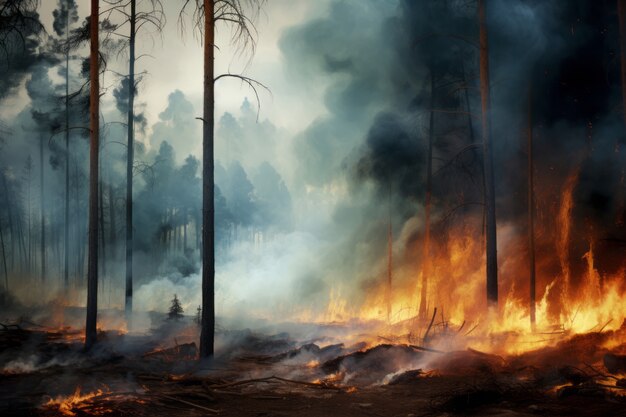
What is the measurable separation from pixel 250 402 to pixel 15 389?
15.2ft

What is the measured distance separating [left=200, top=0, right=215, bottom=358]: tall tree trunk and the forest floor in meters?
0.85

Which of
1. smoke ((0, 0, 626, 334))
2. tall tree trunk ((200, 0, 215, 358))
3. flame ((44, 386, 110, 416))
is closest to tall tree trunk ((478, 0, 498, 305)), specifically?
smoke ((0, 0, 626, 334))

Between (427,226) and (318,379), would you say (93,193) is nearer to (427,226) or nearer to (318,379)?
(318,379)

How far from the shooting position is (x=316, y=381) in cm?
983

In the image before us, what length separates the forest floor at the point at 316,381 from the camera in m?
7.36

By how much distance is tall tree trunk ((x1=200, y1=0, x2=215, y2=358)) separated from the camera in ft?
34.1

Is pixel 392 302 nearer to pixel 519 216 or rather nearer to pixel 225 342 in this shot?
pixel 519 216

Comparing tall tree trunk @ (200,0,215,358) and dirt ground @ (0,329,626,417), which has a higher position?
tall tree trunk @ (200,0,215,358)

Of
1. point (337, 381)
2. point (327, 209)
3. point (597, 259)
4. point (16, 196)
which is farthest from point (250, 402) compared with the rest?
point (16, 196)

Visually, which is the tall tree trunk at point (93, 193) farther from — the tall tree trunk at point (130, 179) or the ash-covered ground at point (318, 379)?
the tall tree trunk at point (130, 179)

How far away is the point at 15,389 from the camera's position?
29.1ft

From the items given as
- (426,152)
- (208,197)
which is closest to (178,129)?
(426,152)

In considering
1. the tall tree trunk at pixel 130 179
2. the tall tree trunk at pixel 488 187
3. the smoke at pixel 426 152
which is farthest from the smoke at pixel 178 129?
the tall tree trunk at pixel 488 187

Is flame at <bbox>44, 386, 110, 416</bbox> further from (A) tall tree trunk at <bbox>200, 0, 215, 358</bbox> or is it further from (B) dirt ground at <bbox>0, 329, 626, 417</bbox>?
(A) tall tree trunk at <bbox>200, 0, 215, 358</bbox>
